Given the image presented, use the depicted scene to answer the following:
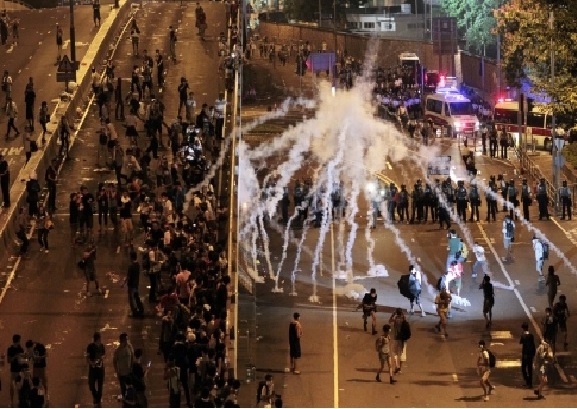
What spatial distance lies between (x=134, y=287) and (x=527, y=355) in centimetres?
743

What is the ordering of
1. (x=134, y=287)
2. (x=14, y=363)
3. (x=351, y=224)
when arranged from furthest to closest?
(x=351, y=224), (x=134, y=287), (x=14, y=363)

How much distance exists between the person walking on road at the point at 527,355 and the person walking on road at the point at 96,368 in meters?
7.91

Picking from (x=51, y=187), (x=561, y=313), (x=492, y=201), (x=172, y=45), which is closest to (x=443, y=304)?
(x=561, y=313)

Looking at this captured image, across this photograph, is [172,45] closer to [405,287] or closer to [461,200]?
[461,200]

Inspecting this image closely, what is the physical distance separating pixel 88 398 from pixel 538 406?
25.7 ft

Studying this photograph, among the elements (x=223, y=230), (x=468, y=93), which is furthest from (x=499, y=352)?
(x=468, y=93)

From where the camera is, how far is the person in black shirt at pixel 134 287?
28.4 meters

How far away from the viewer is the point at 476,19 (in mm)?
78375

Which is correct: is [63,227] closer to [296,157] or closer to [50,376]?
[50,376]

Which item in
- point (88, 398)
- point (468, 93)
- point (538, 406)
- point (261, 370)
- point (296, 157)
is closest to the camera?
point (88, 398)

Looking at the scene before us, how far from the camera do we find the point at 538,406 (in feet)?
87.0

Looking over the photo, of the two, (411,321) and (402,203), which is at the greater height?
(402,203)

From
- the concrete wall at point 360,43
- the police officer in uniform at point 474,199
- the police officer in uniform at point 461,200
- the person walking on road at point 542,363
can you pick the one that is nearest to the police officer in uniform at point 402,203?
the police officer in uniform at point 461,200

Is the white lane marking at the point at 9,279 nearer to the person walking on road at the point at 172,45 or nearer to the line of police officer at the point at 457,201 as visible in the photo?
the line of police officer at the point at 457,201
